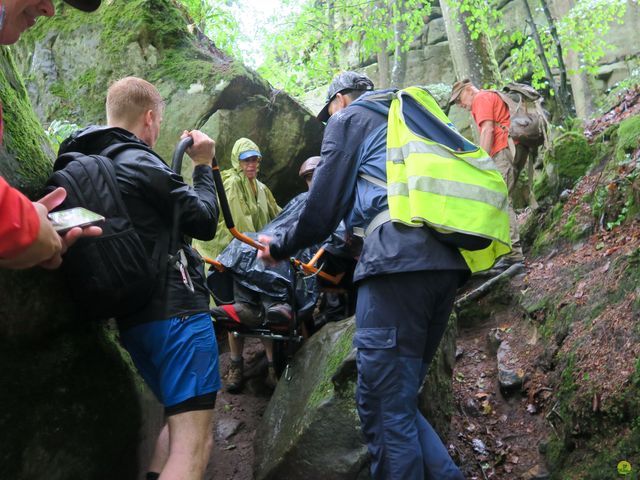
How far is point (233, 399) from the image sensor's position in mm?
5270

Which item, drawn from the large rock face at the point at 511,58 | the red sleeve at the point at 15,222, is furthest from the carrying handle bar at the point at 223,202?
the large rock face at the point at 511,58

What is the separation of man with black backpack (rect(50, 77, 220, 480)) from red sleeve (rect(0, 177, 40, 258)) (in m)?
0.75

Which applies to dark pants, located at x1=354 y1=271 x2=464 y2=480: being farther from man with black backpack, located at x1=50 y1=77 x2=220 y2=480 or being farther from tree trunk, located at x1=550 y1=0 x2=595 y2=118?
tree trunk, located at x1=550 y1=0 x2=595 y2=118

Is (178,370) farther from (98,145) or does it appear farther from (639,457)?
(639,457)

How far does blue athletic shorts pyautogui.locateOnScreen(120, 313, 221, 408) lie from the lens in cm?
276

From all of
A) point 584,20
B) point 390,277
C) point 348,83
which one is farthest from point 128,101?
point 584,20

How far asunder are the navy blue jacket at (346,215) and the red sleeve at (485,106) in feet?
14.3

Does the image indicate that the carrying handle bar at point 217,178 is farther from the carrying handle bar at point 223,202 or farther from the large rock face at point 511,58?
the large rock face at point 511,58

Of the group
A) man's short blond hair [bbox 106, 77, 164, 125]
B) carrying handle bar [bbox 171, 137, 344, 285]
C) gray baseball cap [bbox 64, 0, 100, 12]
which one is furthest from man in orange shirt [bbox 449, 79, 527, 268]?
gray baseball cap [bbox 64, 0, 100, 12]

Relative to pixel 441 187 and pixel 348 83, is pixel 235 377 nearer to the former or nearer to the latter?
pixel 348 83

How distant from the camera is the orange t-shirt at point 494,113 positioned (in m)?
7.07

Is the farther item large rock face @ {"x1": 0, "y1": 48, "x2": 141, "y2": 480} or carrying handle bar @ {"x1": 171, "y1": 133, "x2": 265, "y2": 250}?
carrying handle bar @ {"x1": 171, "y1": 133, "x2": 265, "y2": 250}

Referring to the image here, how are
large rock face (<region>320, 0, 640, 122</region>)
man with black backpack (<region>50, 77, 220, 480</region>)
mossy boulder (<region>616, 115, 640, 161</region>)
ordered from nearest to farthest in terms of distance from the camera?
1. man with black backpack (<region>50, 77, 220, 480</region>)
2. mossy boulder (<region>616, 115, 640, 161</region>)
3. large rock face (<region>320, 0, 640, 122</region>)

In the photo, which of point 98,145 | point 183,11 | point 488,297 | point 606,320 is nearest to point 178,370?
point 98,145
